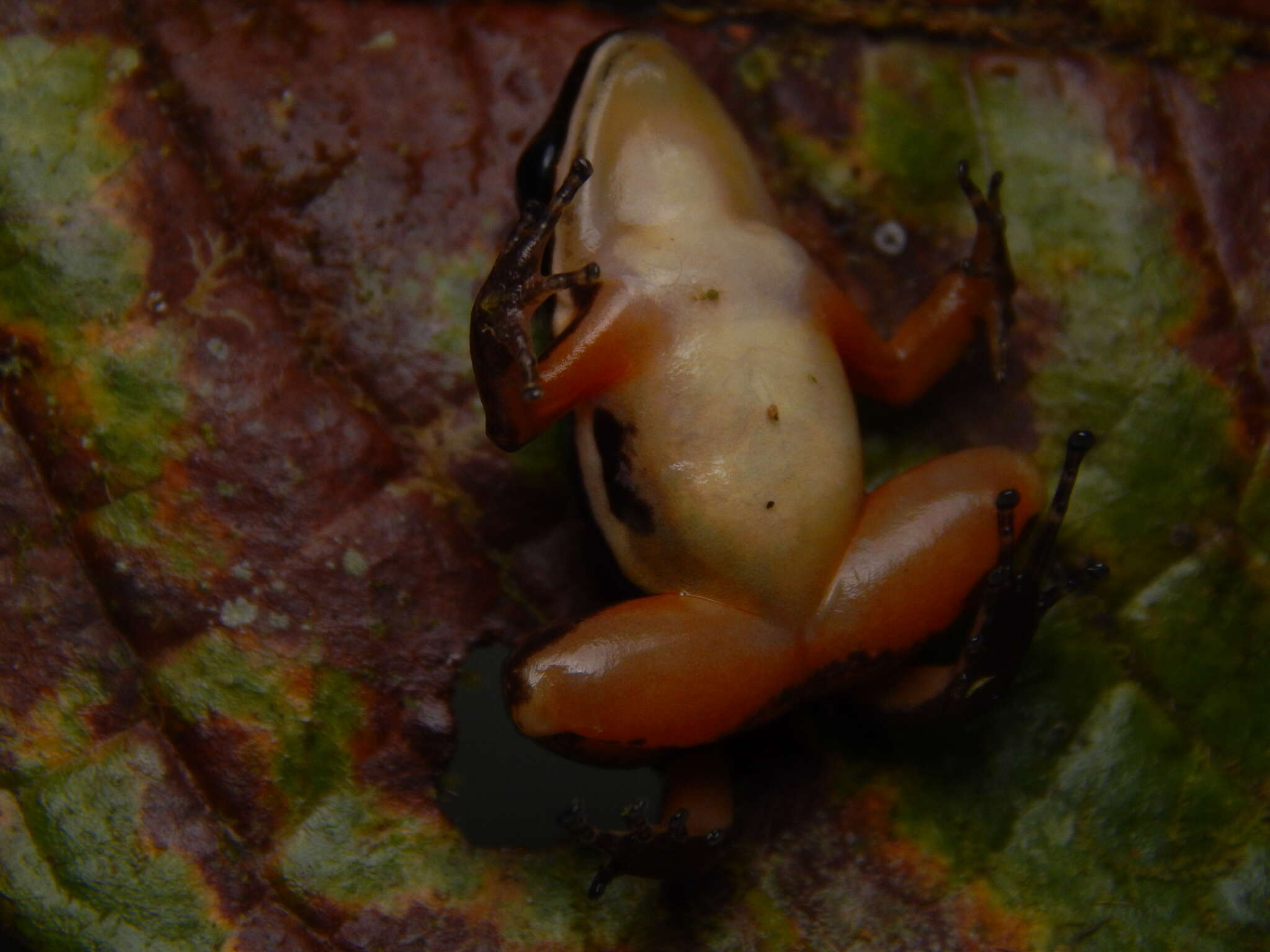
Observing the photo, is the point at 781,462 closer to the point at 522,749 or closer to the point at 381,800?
the point at 522,749

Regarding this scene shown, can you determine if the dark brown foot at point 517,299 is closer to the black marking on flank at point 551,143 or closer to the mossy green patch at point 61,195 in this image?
the black marking on flank at point 551,143

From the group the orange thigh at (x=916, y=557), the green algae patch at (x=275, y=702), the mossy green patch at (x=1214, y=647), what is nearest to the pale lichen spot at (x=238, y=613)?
the green algae patch at (x=275, y=702)

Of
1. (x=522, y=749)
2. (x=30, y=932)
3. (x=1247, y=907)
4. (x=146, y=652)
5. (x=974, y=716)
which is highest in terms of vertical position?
(x=146, y=652)

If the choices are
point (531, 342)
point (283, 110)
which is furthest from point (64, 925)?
point (283, 110)

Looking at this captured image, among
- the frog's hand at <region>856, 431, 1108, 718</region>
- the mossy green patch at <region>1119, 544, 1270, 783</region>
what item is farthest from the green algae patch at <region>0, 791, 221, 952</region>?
the mossy green patch at <region>1119, 544, 1270, 783</region>

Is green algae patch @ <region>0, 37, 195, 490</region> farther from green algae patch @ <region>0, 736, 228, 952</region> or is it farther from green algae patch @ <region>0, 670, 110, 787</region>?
green algae patch @ <region>0, 736, 228, 952</region>

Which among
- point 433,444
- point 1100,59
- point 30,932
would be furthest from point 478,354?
point 1100,59
